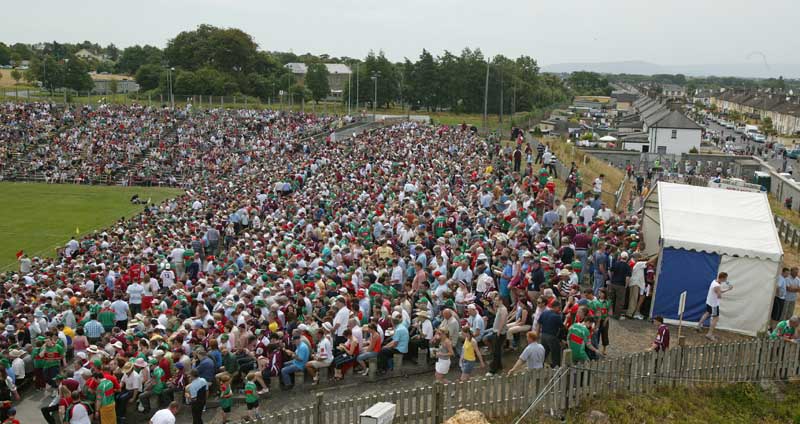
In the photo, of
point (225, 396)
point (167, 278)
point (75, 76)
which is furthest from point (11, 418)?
point (75, 76)

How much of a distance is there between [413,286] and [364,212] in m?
7.77

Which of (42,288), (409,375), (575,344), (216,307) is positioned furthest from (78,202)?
(575,344)

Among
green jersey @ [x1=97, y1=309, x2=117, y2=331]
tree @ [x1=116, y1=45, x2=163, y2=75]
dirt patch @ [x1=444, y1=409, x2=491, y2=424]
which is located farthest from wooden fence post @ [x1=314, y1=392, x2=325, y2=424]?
tree @ [x1=116, y1=45, x2=163, y2=75]

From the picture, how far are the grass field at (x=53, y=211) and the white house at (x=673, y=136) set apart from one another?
46888mm

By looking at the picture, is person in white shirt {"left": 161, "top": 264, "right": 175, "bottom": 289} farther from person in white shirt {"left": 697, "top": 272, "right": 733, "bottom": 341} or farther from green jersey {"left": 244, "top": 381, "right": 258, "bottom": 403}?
person in white shirt {"left": 697, "top": 272, "right": 733, "bottom": 341}

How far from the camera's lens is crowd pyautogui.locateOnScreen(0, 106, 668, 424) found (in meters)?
11.6

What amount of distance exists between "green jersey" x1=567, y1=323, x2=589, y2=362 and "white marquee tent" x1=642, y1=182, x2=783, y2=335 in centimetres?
400

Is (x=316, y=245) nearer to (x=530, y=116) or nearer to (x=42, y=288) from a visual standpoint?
(x=42, y=288)

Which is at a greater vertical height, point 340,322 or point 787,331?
point 787,331

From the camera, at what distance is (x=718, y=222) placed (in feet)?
48.2

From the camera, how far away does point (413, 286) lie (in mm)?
14367


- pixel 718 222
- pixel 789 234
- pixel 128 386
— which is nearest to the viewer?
pixel 128 386

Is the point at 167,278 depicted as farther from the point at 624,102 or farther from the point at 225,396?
the point at 624,102

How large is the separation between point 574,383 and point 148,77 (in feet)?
284
